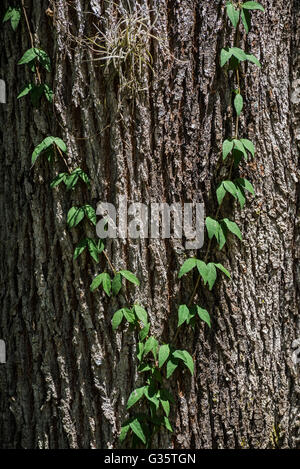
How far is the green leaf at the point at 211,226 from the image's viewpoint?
6.37 feet

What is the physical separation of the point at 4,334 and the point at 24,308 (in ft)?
0.64

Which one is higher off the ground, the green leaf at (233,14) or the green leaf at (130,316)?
the green leaf at (233,14)

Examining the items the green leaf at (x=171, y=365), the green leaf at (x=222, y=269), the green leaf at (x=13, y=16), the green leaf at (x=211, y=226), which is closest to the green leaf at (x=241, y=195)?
the green leaf at (x=211, y=226)

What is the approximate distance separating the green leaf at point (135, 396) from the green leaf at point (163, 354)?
0.46 feet

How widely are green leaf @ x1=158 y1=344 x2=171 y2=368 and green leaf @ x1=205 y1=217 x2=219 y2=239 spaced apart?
0.48m

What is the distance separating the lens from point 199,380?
2043mm

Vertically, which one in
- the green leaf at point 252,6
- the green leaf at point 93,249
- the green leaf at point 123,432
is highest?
the green leaf at point 252,6

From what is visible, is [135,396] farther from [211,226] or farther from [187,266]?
[211,226]

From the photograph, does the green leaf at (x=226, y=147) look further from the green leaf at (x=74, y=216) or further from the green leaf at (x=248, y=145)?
the green leaf at (x=74, y=216)

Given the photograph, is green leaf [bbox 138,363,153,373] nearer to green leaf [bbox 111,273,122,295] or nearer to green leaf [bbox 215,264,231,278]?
green leaf [bbox 111,273,122,295]

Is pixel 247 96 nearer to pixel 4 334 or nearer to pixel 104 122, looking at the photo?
pixel 104 122

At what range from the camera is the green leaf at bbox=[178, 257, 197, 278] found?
6.32 ft

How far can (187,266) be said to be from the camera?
1.93 m
